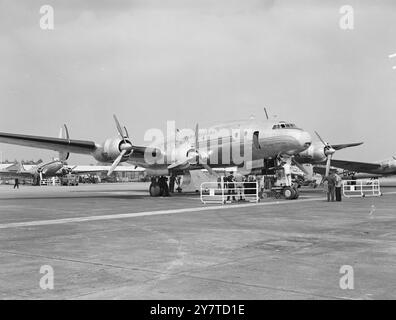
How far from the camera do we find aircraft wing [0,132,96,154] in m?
23.7

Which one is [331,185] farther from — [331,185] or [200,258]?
[200,258]

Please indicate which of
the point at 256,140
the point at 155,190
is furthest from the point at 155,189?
the point at 256,140

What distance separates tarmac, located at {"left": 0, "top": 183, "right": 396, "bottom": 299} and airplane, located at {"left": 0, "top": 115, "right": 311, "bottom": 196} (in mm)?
10643

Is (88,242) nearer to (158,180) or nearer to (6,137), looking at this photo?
(6,137)

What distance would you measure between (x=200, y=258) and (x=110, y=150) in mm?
17999

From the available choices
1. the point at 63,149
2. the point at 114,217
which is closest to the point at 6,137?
the point at 63,149

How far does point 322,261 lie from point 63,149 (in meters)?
21.0

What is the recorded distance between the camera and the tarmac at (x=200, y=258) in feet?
17.1

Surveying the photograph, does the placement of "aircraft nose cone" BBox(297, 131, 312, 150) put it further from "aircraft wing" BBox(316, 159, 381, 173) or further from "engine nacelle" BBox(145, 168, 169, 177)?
"aircraft wing" BBox(316, 159, 381, 173)

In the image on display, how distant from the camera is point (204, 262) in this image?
22.8 feet

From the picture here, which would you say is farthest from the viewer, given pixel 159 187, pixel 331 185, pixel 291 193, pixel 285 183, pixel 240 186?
pixel 159 187

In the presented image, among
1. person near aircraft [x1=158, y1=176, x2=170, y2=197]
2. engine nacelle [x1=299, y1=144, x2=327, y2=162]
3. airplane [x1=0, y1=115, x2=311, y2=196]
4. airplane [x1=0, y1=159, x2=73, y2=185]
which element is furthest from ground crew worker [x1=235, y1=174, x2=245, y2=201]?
airplane [x1=0, y1=159, x2=73, y2=185]

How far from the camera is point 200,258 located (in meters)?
7.30

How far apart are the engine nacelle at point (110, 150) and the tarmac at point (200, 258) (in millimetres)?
11402
